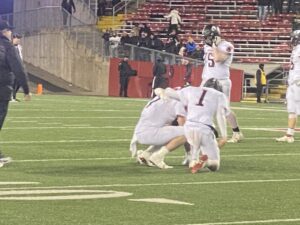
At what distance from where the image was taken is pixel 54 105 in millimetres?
28562

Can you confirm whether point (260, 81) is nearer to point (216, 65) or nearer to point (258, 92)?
point (258, 92)

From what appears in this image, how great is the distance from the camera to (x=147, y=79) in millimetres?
41281

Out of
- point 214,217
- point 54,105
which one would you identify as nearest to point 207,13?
point 54,105

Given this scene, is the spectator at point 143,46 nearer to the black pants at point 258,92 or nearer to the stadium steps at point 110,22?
the stadium steps at point 110,22

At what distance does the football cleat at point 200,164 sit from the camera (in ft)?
39.4

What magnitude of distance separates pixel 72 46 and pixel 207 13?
6816 millimetres

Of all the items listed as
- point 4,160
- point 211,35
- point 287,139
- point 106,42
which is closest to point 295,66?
point 287,139

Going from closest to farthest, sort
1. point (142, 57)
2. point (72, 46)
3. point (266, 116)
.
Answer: point (266, 116) < point (142, 57) < point (72, 46)

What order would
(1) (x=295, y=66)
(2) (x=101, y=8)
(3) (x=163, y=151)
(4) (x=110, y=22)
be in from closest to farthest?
(3) (x=163, y=151) → (1) (x=295, y=66) → (4) (x=110, y=22) → (2) (x=101, y=8)

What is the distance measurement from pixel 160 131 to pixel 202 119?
652mm

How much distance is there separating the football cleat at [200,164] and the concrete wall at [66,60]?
3158 cm

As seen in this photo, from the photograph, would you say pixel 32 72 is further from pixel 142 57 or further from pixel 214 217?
pixel 214 217

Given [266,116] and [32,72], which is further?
[32,72]

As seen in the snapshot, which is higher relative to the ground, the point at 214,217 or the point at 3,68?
the point at 3,68
